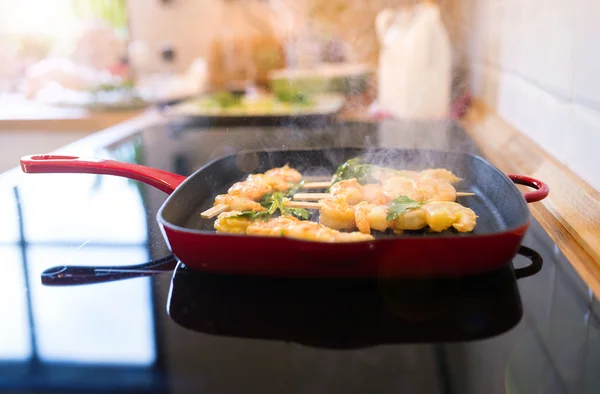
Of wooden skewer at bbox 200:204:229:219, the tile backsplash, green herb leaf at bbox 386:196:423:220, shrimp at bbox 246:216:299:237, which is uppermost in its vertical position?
the tile backsplash

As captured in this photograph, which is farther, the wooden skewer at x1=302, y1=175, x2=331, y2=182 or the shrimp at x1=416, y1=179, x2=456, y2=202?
the wooden skewer at x1=302, y1=175, x2=331, y2=182

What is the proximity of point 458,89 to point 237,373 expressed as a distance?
7.33 ft

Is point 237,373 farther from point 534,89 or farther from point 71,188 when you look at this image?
point 534,89

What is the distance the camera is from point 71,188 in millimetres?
1179

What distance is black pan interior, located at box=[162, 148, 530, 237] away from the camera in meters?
0.78

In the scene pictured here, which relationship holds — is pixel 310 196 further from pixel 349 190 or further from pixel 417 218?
pixel 417 218

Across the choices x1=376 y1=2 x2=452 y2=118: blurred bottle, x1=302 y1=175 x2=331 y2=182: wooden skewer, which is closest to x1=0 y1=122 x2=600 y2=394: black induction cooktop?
x1=302 y1=175 x2=331 y2=182: wooden skewer

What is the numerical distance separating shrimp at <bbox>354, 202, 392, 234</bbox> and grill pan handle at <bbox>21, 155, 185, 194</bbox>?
1.00 ft

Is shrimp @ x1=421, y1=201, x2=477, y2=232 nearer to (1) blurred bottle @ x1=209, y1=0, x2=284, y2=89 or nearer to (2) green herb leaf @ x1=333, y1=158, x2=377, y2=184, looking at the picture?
(2) green herb leaf @ x1=333, y1=158, x2=377, y2=184

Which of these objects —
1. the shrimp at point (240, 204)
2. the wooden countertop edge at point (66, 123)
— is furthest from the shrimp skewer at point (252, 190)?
the wooden countertop edge at point (66, 123)

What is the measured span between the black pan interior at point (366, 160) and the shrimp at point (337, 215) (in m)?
0.06

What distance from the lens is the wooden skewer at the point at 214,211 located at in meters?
0.83

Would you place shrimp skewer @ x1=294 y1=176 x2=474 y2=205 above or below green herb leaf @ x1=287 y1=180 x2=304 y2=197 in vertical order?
above

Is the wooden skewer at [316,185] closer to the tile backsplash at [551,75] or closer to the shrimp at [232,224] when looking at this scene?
the shrimp at [232,224]
